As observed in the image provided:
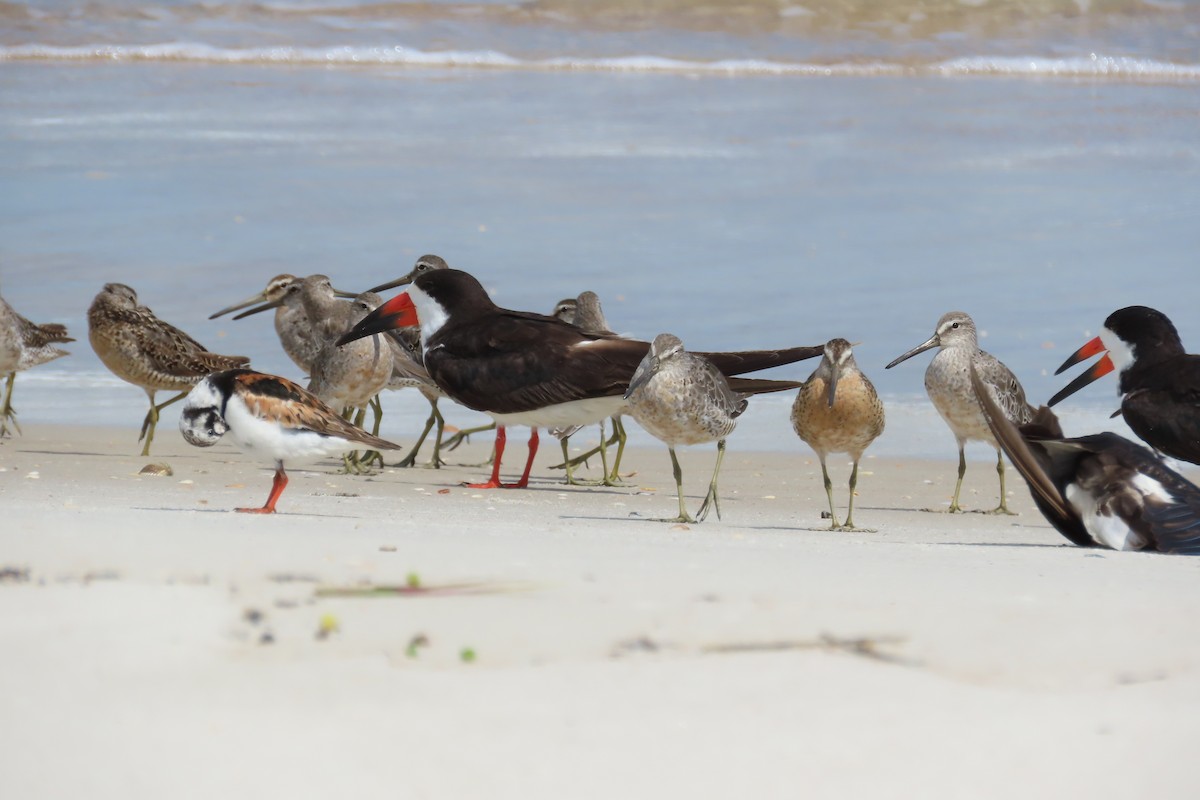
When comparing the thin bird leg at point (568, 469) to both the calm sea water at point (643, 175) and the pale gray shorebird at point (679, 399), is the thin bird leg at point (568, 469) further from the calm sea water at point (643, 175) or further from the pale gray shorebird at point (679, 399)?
the pale gray shorebird at point (679, 399)

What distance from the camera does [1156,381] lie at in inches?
352

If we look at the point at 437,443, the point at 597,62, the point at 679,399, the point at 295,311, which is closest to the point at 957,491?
the point at 679,399

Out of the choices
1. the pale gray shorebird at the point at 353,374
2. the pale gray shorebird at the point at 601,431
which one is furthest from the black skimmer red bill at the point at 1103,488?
the pale gray shorebird at the point at 353,374

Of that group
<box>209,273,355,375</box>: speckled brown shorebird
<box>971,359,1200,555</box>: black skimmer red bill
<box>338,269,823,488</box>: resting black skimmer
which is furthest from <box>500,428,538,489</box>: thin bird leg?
<box>971,359,1200,555</box>: black skimmer red bill

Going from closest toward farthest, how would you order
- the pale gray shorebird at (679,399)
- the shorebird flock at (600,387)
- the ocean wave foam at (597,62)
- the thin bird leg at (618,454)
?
1. the shorebird flock at (600,387)
2. the pale gray shorebird at (679,399)
3. the thin bird leg at (618,454)
4. the ocean wave foam at (597,62)

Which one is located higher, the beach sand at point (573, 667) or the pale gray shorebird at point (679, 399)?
the pale gray shorebird at point (679, 399)

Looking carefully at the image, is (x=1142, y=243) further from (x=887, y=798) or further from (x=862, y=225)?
(x=887, y=798)

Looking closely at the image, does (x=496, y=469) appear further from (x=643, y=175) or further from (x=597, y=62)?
(x=597, y=62)

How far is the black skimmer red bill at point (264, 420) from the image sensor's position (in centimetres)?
743

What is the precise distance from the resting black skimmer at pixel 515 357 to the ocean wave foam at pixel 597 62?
19.9 m

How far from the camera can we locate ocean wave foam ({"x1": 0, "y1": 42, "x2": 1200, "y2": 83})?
97.2 ft

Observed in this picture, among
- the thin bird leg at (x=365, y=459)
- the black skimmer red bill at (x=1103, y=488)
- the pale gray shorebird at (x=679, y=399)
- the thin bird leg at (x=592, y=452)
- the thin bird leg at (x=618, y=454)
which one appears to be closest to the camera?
the black skimmer red bill at (x=1103, y=488)

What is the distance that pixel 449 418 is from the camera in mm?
12578

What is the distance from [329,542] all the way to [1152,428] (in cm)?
475
